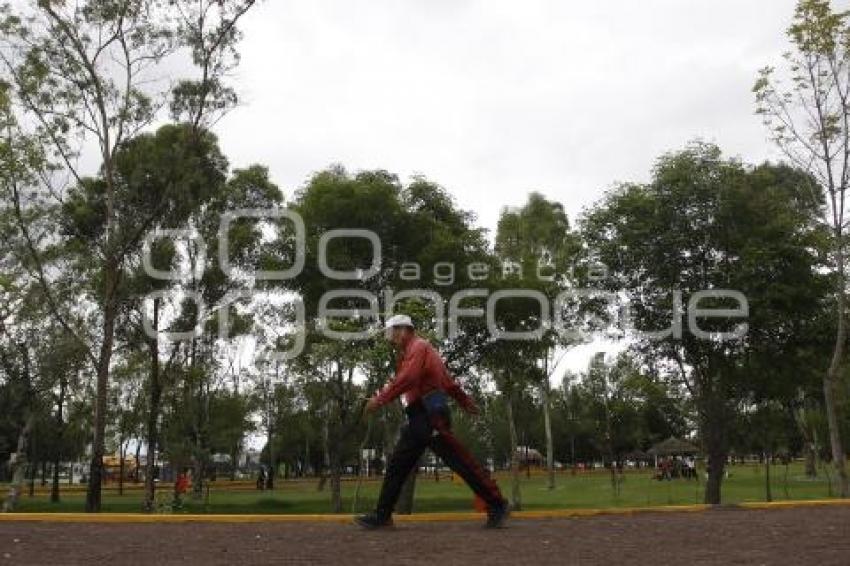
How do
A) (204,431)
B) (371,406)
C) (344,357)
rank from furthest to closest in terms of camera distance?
(204,431) < (344,357) < (371,406)

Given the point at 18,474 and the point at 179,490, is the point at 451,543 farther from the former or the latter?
the point at 179,490

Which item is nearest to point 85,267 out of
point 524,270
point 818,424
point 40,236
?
point 40,236

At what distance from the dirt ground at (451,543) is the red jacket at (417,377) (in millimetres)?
1120

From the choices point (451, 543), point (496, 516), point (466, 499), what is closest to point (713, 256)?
point (496, 516)

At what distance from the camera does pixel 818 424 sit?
48.2 metres

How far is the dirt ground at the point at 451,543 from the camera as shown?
5555 millimetres

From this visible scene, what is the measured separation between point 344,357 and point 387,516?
11.4 meters

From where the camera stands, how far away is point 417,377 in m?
7.23

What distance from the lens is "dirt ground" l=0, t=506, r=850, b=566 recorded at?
5555 millimetres

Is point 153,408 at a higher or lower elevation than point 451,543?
higher

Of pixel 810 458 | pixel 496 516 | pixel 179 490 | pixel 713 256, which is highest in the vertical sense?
pixel 713 256

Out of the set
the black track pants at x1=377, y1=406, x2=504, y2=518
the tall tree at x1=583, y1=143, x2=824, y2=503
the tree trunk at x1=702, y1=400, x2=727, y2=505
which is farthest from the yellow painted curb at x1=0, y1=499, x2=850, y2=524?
the tree trunk at x1=702, y1=400, x2=727, y2=505

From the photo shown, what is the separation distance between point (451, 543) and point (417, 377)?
1443 mm

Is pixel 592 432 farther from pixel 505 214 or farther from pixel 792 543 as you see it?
pixel 792 543
